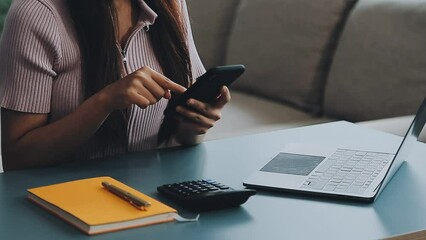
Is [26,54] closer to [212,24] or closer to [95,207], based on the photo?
[95,207]

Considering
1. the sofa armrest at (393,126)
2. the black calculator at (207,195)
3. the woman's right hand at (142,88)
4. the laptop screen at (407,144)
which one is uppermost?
the sofa armrest at (393,126)

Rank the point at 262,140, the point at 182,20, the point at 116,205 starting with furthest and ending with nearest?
the point at 182,20 → the point at 262,140 → the point at 116,205

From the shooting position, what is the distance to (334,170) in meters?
1.41

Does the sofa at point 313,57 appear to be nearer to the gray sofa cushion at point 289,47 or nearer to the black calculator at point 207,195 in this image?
the gray sofa cushion at point 289,47

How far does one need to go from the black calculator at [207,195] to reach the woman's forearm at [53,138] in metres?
0.26

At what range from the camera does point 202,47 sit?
327 cm

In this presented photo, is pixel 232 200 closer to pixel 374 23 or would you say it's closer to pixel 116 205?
pixel 116 205

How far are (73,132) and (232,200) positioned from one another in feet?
1.26

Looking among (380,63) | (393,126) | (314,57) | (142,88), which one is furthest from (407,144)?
(314,57)

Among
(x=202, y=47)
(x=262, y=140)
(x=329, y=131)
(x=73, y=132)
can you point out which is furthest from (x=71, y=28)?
A: (x=202, y=47)

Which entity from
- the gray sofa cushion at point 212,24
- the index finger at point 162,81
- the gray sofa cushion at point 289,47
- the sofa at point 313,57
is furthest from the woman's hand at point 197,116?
the gray sofa cushion at point 212,24

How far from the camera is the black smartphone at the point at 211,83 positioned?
1.46 m

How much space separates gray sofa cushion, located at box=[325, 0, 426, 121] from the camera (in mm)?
2537

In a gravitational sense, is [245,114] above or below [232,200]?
above
